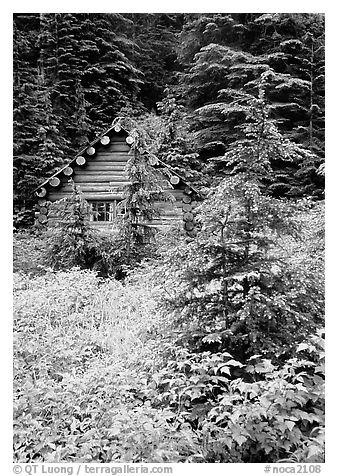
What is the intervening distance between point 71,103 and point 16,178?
2.18 meters

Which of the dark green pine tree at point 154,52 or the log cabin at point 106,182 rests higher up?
the dark green pine tree at point 154,52

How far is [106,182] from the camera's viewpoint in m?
11.1

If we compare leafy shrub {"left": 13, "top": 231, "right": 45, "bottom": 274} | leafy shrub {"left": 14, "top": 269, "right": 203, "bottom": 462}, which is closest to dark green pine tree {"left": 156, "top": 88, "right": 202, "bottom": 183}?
leafy shrub {"left": 13, "top": 231, "right": 45, "bottom": 274}

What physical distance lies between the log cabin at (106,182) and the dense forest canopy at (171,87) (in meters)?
0.90

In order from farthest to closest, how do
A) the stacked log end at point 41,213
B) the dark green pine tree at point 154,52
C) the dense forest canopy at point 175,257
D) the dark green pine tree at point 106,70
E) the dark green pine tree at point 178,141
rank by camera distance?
1. the dark green pine tree at point 178,141
2. the stacked log end at point 41,213
3. the dark green pine tree at point 106,70
4. the dark green pine tree at point 154,52
5. the dense forest canopy at point 175,257

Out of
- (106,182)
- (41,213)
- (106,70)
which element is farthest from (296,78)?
(41,213)

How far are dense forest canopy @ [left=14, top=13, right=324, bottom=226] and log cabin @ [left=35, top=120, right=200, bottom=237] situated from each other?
2.97 ft

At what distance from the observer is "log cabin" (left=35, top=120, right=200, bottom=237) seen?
1069 centimetres

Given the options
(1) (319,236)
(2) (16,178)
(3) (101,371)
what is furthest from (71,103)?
(3) (101,371)

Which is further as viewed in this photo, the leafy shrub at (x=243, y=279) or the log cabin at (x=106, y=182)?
the log cabin at (x=106, y=182)

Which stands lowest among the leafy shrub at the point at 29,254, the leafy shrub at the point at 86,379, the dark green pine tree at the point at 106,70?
the leafy shrub at the point at 86,379

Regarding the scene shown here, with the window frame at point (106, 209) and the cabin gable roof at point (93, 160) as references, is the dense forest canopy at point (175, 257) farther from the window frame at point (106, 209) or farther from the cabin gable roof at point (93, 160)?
the window frame at point (106, 209)

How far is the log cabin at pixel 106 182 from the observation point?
10.7 metres

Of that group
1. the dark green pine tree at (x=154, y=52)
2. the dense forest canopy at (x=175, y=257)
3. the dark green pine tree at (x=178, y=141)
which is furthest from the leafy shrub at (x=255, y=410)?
the dark green pine tree at (x=178, y=141)
